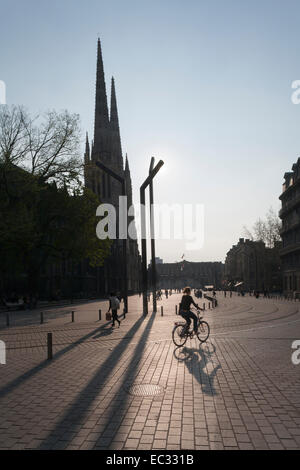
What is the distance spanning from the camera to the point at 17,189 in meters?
28.9

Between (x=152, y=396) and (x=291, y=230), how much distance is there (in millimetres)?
49207

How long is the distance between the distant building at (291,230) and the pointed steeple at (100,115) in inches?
1472

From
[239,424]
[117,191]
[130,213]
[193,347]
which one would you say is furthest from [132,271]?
[239,424]

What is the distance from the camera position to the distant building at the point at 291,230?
159 feet

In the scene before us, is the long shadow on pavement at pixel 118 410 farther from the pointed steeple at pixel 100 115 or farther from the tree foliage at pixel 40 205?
the pointed steeple at pixel 100 115

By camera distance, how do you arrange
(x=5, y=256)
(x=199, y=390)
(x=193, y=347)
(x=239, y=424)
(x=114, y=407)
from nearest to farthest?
(x=239, y=424), (x=114, y=407), (x=199, y=390), (x=193, y=347), (x=5, y=256)

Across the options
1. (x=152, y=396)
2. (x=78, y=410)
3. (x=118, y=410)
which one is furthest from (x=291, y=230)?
(x=78, y=410)

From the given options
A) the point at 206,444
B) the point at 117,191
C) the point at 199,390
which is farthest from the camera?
the point at 117,191

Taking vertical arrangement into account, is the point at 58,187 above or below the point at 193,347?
above

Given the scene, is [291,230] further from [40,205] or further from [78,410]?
[78,410]

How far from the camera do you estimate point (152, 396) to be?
6.38m

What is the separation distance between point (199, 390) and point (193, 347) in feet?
14.3

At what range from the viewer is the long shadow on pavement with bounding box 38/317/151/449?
15.6 ft
